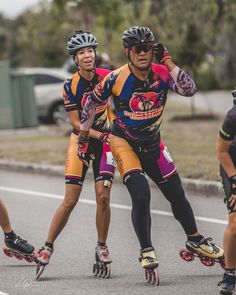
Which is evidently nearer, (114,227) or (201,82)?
(114,227)

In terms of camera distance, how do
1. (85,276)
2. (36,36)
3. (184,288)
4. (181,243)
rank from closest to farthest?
(184,288) < (85,276) < (181,243) < (36,36)

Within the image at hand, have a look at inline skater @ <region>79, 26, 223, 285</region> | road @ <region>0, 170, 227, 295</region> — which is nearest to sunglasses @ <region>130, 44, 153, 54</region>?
inline skater @ <region>79, 26, 223, 285</region>

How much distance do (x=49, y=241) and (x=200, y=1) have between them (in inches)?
869

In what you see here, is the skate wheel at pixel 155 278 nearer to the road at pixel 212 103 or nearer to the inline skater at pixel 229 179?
the inline skater at pixel 229 179

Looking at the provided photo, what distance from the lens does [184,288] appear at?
24.3 ft

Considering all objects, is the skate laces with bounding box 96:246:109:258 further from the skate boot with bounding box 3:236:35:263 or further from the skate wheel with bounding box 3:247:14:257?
the skate wheel with bounding box 3:247:14:257

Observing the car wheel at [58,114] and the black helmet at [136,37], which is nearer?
the black helmet at [136,37]

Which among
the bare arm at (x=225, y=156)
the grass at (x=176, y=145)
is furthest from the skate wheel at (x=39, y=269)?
the grass at (x=176, y=145)

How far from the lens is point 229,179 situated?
22.7 ft

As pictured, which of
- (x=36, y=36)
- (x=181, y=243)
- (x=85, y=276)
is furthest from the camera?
(x=36, y=36)

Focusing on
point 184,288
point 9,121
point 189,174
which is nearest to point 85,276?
point 184,288

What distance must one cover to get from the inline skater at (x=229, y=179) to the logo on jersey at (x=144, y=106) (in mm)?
868

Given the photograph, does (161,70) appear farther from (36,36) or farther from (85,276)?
(36,36)

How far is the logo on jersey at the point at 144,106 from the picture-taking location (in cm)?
763
